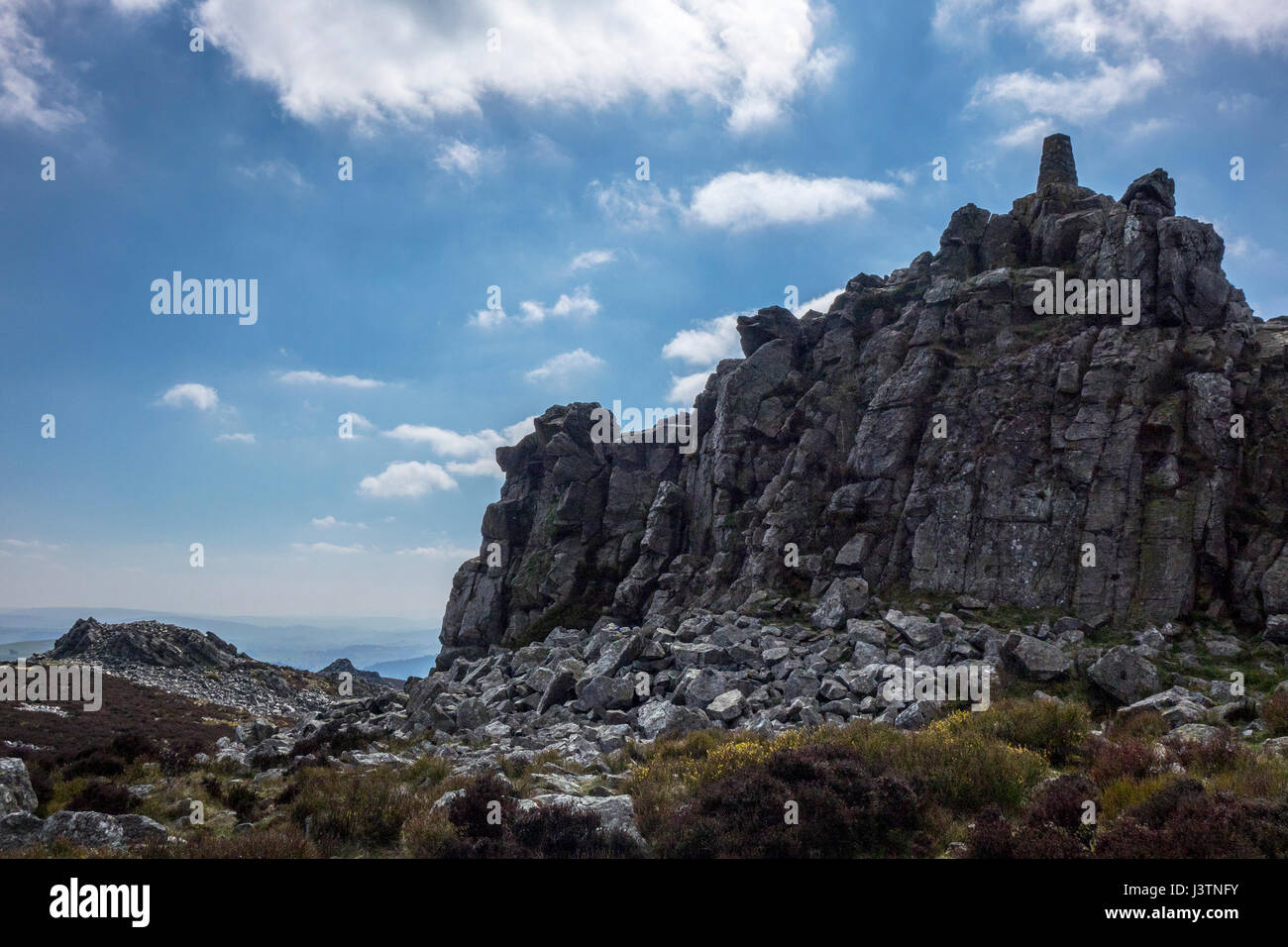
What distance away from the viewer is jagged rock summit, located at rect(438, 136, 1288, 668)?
104 ft

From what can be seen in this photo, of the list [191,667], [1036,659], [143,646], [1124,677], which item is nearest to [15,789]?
[1036,659]

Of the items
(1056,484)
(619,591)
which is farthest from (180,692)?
(1056,484)

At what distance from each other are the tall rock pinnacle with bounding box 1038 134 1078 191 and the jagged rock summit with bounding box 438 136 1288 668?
0.19 meters

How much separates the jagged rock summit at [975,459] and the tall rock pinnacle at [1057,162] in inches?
7.6

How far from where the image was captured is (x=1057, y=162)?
50.5 meters

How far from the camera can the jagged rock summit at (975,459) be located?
31.7m

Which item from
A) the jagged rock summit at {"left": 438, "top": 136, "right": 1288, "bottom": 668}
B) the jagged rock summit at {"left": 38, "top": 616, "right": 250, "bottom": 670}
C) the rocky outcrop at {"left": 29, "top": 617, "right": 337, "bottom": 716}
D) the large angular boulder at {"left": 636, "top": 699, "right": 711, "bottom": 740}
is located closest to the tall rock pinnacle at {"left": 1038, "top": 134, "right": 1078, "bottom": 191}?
the jagged rock summit at {"left": 438, "top": 136, "right": 1288, "bottom": 668}

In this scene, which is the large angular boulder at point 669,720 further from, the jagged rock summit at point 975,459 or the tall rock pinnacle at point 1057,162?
the tall rock pinnacle at point 1057,162

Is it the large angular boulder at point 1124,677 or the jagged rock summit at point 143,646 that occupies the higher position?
the large angular boulder at point 1124,677

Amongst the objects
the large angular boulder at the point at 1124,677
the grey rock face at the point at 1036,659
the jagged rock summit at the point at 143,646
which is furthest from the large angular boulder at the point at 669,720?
the jagged rock summit at the point at 143,646

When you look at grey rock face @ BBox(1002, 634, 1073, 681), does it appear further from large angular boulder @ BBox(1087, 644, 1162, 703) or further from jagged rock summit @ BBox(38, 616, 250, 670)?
jagged rock summit @ BBox(38, 616, 250, 670)
